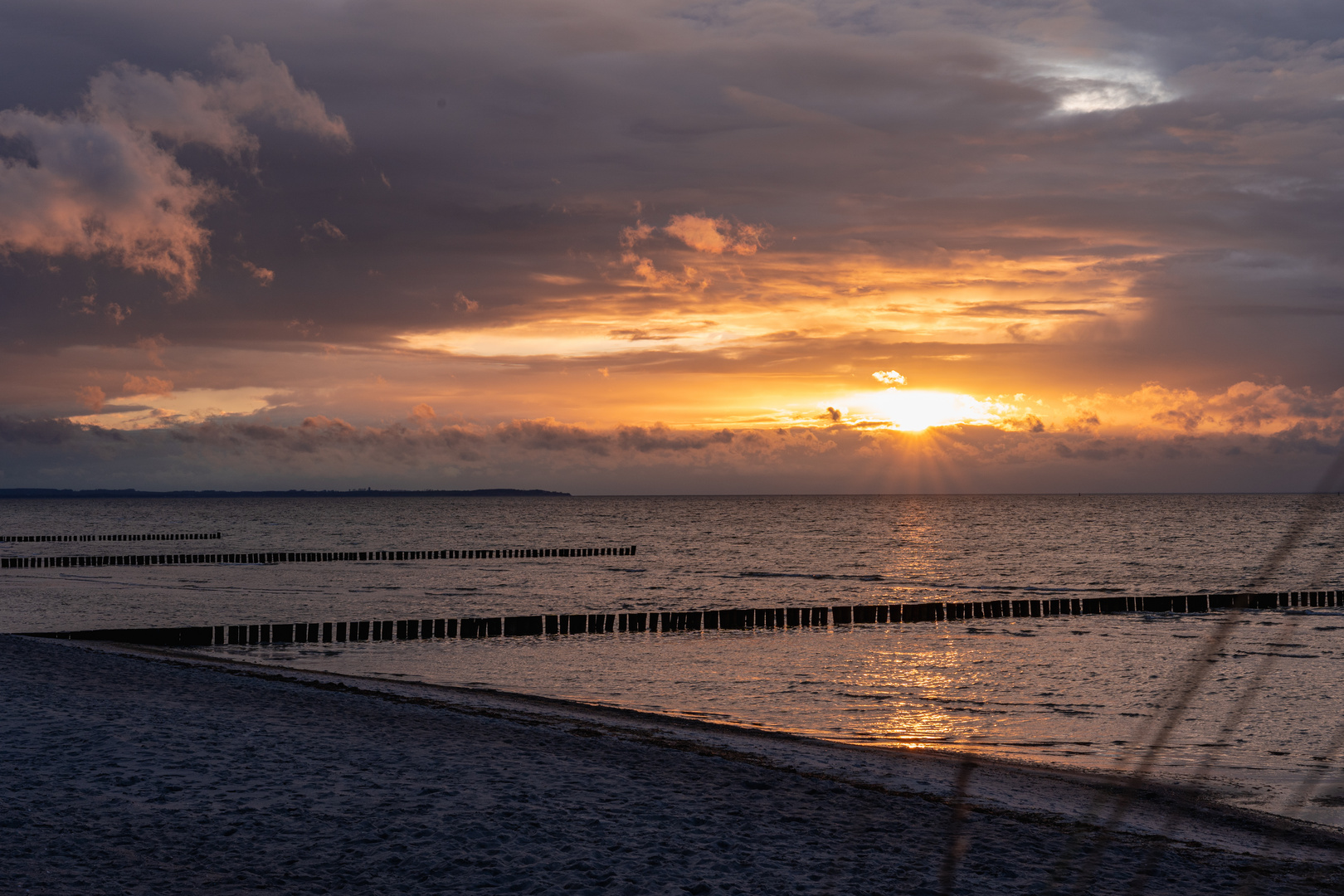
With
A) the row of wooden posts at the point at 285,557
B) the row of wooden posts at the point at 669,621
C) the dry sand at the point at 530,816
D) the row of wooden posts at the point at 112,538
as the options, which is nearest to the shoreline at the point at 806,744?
the dry sand at the point at 530,816

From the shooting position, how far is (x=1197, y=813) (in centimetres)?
1295

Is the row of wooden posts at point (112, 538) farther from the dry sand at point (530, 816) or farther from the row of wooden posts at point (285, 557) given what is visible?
the dry sand at point (530, 816)

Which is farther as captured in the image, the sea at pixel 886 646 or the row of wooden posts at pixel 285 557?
the row of wooden posts at pixel 285 557

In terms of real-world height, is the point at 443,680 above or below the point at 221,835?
below

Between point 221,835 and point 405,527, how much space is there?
436 feet

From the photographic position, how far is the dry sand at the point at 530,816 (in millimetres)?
8562

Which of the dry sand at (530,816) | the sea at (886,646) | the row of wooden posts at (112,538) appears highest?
the dry sand at (530,816)

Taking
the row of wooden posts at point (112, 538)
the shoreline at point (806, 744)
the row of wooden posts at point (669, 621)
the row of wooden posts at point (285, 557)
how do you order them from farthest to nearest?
the row of wooden posts at point (112, 538)
the row of wooden posts at point (285, 557)
the row of wooden posts at point (669, 621)
the shoreline at point (806, 744)

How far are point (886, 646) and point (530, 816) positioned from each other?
944 inches

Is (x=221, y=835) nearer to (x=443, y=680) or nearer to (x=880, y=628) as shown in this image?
(x=443, y=680)

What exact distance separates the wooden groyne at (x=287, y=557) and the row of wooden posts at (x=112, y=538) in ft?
77.7

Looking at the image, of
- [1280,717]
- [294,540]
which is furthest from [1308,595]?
[294,540]

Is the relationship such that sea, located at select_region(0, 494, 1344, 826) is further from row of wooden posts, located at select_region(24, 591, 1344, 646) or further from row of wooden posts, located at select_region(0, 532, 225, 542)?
row of wooden posts, located at select_region(0, 532, 225, 542)

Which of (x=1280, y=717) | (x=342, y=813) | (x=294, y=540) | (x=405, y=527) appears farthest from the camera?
(x=405, y=527)
